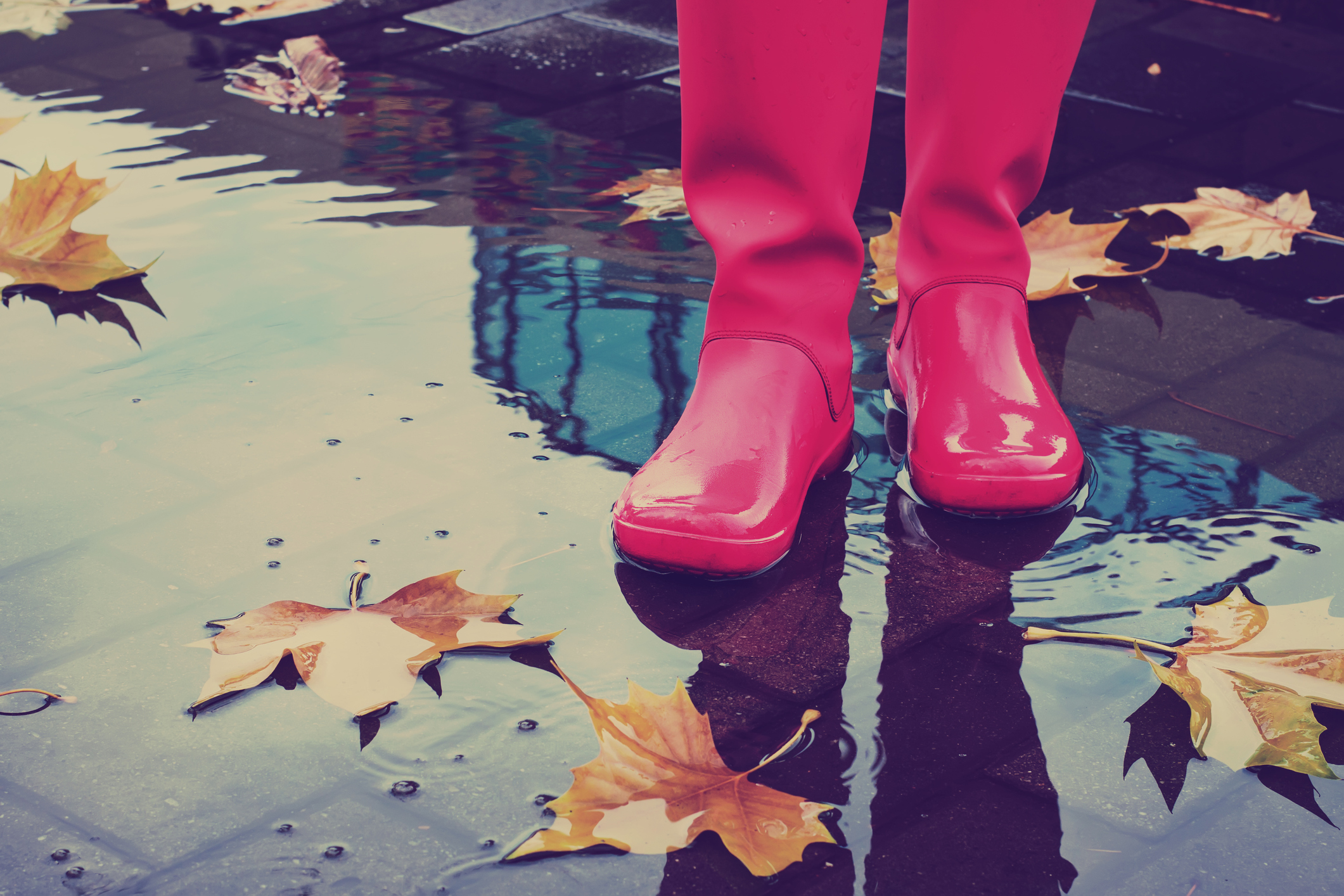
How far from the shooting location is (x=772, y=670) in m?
1.16

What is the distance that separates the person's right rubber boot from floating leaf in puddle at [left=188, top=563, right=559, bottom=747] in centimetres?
54

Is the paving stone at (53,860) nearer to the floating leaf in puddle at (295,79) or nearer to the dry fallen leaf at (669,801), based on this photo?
the dry fallen leaf at (669,801)

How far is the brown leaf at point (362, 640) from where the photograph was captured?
112 centimetres

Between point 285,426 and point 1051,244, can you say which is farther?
point 1051,244

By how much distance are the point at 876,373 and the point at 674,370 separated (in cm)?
29

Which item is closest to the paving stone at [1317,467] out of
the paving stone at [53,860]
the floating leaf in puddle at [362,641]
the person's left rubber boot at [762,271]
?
the person's left rubber boot at [762,271]

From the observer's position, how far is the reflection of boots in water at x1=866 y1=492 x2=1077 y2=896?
0.94 m

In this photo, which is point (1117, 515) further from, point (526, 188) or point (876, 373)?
point (526, 188)

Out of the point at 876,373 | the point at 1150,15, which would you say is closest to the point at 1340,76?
the point at 1150,15

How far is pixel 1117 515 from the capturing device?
4.62 ft

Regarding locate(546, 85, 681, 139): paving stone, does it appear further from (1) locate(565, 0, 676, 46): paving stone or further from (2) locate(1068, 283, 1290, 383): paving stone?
(2) locate(1068, 283, 1290, 383): paving stone

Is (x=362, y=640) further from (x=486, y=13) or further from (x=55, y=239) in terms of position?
(x=486, y=13)

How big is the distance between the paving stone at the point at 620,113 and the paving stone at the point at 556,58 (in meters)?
0.09

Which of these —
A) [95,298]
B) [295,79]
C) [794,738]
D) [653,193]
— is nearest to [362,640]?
[794,738]
